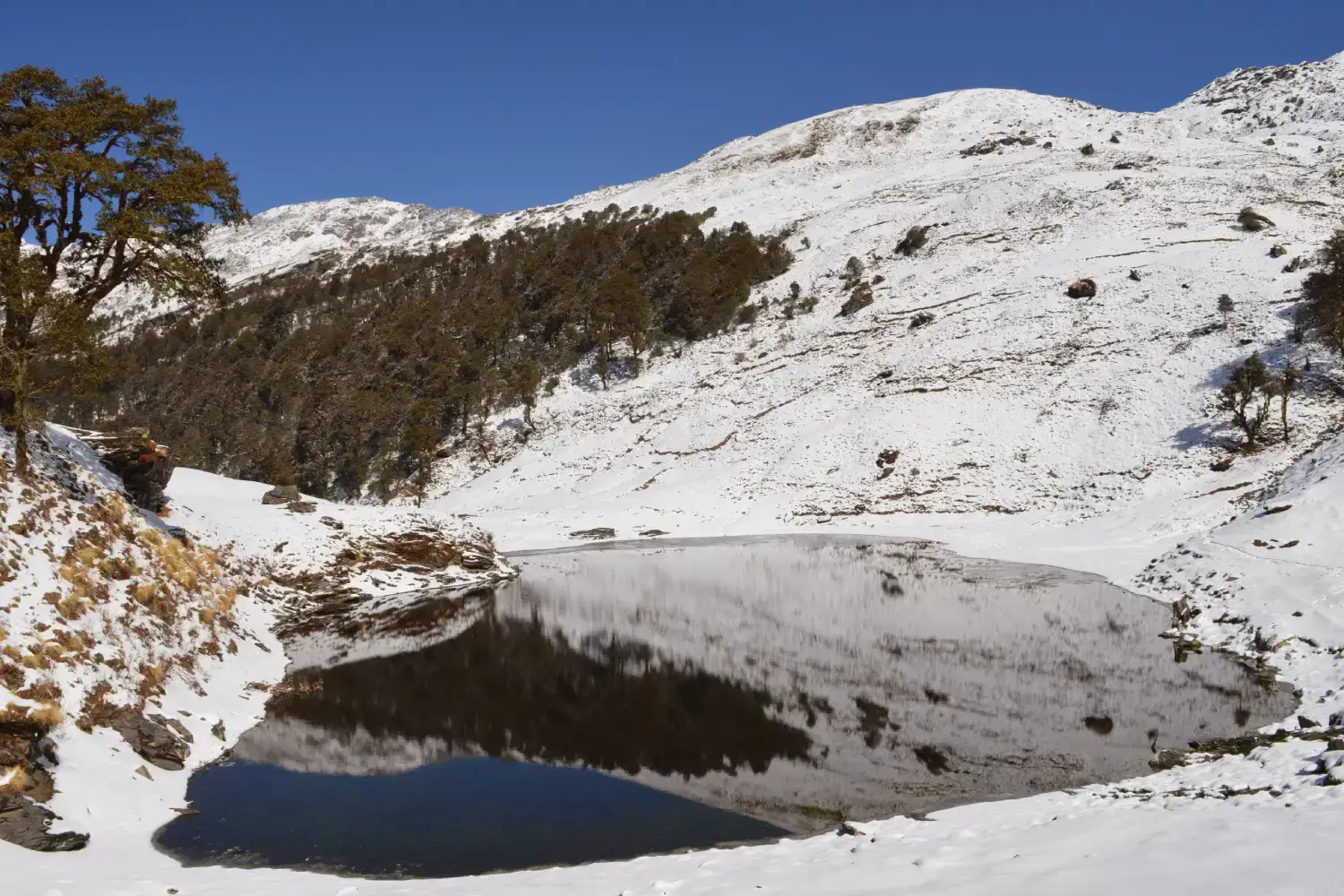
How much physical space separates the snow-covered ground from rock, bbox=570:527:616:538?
1050 millimetres

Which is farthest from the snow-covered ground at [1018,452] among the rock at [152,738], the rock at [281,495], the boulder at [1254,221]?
the rock at [281,495]

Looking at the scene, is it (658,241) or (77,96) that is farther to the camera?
(658,241)

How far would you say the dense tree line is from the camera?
78.3m

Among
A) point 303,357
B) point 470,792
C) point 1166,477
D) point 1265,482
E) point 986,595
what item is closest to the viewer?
point 470,792

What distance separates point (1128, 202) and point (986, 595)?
71844mm

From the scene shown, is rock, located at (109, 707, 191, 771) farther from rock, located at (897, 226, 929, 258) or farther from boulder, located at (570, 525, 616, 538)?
rock, located at (897, 226, 929, 258)

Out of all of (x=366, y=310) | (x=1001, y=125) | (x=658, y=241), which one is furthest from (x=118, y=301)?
(x=1001, y=125)

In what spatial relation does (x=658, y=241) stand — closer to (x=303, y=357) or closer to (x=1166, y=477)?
(x=303, y=357)

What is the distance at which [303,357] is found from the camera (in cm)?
9700

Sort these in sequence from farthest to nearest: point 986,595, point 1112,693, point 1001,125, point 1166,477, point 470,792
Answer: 1. point 1001,125
2. point 1166,477
3. point 986,595
4. point 1112,693
5. point 470,792

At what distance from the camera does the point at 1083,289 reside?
64875mm

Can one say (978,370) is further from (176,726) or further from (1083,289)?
(176,726)

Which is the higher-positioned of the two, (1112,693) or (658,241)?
(658,241)

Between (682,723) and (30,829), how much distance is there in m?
10.3
